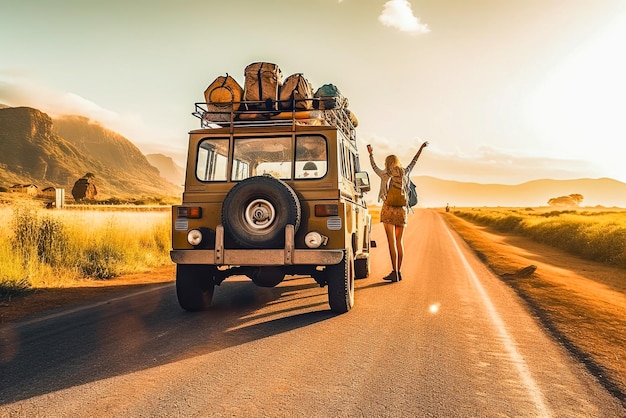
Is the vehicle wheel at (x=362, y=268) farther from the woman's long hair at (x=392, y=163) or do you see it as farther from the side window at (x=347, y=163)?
the side window at (x=347, y=163)

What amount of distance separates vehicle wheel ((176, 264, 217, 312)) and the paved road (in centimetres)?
17

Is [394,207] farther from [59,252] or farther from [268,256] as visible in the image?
[59,252]

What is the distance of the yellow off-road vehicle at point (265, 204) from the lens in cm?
611

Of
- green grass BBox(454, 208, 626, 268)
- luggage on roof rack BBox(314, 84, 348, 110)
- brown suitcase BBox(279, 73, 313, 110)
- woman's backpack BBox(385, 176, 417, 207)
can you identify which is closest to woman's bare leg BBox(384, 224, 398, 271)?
woman's backpack BBox(385, 176, 417, 207)

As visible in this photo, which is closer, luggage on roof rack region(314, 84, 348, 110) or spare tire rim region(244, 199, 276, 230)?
spare tire rim region(244, 199, 276, 230)

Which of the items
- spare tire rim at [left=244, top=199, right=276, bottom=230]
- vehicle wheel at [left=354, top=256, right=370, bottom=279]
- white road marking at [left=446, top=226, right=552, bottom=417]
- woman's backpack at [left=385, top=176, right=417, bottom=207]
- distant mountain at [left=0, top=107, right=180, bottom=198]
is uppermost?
distant mountain at [left=0, top=107, right=180, bottom=198]

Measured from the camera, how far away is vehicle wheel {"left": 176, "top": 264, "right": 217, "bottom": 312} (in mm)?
6648

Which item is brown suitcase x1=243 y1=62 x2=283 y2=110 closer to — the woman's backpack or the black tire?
the black tire

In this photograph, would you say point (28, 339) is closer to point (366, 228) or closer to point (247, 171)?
point (247, 171)

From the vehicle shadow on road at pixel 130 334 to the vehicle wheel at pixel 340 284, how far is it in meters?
0.19

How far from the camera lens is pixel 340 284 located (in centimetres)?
654

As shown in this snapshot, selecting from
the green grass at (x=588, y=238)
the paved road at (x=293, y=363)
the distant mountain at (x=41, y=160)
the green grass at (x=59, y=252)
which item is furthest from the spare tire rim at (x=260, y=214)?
the distant mountain at (x=41, y=160)

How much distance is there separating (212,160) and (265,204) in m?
1.29

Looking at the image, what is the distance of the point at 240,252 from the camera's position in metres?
Answer: 6.14
